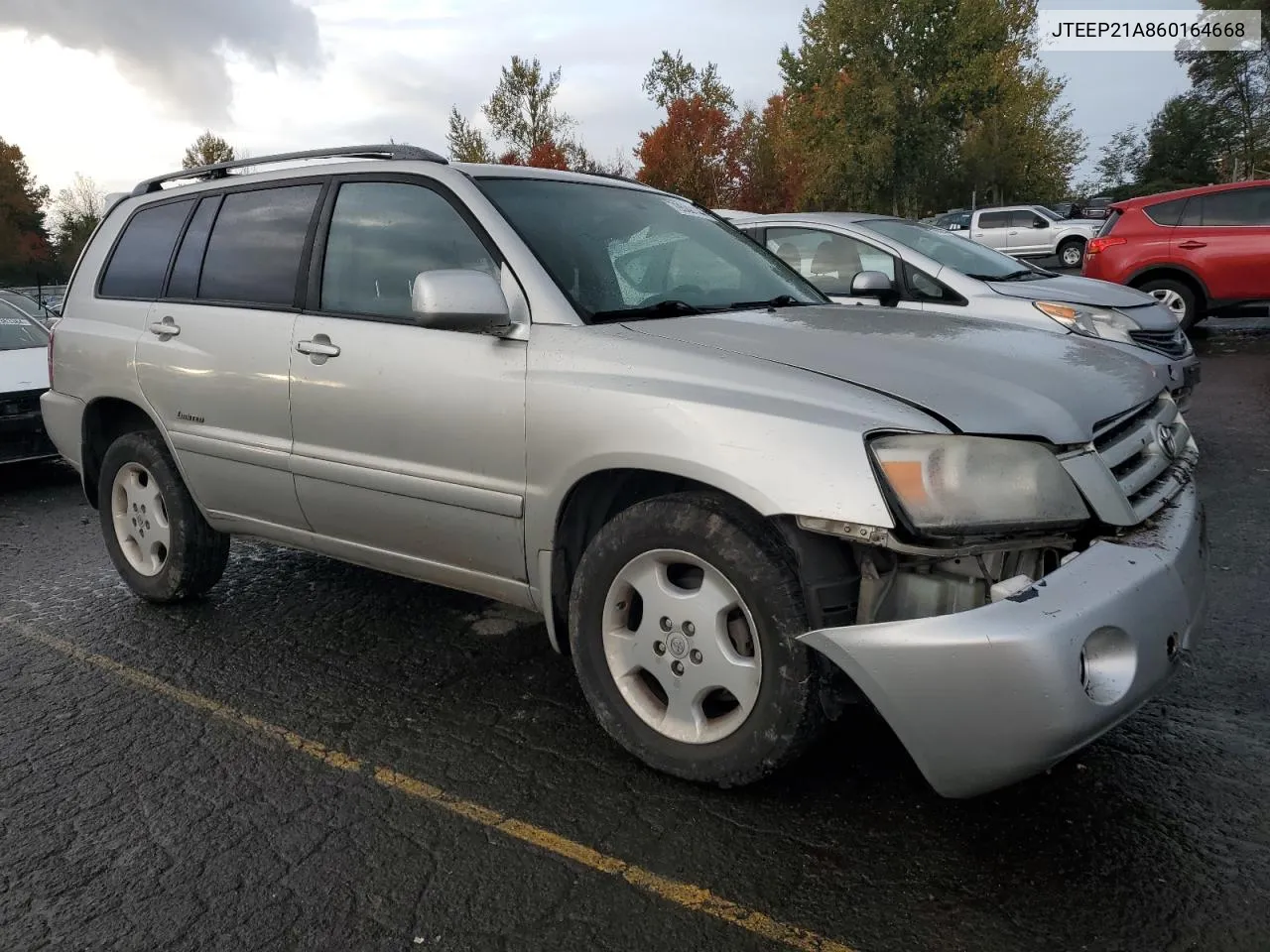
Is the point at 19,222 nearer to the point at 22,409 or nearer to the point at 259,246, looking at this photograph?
the point at 22,409

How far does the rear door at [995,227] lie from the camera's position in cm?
2570

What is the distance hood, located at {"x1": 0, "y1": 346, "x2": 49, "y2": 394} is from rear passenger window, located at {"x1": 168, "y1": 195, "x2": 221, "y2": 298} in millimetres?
3692

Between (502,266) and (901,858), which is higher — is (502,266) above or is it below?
above

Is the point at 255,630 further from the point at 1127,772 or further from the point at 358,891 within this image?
the point at 1127,772

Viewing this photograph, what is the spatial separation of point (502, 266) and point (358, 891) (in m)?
1.81

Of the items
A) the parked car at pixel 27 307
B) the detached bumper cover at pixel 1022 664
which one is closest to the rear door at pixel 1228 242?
the detached bumper cover at pixel 1022 664

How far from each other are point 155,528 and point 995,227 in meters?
25.4

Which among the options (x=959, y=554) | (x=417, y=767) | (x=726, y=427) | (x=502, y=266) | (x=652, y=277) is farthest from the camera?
(x=652, y=277)

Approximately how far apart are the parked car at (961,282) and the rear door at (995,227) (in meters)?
19.8

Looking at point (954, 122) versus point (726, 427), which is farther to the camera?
point (954, 122)

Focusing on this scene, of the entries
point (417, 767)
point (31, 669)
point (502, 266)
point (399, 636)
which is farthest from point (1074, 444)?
point (31, 669)

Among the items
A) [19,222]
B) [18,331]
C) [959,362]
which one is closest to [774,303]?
[959,362]

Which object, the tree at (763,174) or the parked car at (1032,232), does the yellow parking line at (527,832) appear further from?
the tree at (763,174)

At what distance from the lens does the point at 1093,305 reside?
21.5 feet
